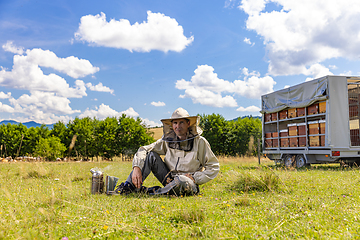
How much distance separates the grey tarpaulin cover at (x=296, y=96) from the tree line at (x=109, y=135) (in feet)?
53.2

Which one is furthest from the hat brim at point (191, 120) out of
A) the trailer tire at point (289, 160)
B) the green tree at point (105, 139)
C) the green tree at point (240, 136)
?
the green tree at point (240, 136)

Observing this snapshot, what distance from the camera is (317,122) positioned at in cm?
1144

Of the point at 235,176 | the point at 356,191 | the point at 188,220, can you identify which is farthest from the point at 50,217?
the point at 356,191

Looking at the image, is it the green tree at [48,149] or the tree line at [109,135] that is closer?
the green tree at [48,149]

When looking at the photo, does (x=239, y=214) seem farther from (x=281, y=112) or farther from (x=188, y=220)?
(x=281, y=112)

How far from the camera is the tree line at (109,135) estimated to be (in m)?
31.0

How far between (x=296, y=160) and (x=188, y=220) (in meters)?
11.7

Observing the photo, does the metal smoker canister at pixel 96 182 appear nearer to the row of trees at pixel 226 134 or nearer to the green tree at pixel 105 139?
the green tree at pixel 105 139

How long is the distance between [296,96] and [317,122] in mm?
1883

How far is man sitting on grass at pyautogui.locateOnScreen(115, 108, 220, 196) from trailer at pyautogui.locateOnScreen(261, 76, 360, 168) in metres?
8.08

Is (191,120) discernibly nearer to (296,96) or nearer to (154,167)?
(154,167)

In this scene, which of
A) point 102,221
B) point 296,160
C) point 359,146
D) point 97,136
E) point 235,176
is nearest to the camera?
point 102,221

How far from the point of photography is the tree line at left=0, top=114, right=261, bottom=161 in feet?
102

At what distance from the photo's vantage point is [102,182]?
5.12m
